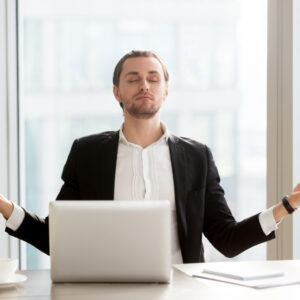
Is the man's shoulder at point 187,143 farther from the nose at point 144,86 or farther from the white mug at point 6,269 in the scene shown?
the white mug at point 6,269

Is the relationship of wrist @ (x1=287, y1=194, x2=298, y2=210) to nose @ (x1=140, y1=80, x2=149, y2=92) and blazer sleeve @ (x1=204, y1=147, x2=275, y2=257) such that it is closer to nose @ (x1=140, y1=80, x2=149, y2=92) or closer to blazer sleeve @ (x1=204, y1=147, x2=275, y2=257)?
blazer sleeve @ (x1=204, y1=147, x2=275, y2=257)

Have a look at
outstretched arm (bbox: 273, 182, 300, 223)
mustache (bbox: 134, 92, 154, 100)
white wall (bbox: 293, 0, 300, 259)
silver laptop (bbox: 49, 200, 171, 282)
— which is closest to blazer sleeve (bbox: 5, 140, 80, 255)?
mustache (bbox: 134, 92, 154, 100)

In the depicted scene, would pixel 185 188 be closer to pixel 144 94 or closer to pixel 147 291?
pixel 144 94

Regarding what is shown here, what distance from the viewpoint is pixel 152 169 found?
8.46 ft

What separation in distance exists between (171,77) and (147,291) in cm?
191

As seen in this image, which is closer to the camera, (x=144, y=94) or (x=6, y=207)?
(x=6, y=207)

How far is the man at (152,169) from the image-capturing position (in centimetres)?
251

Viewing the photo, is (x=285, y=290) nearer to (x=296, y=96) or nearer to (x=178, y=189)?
(x=178, y=189)

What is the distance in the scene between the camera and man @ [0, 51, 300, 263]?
2.51 m

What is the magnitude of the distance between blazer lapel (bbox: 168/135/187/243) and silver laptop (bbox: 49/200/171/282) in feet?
2.74

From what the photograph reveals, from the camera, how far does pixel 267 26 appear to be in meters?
3.06

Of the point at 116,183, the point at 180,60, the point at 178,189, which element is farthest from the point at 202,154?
the point at 180,60

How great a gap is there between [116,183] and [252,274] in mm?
970

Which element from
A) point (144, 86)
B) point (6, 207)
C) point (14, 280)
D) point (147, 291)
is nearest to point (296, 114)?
point (144, 86)
